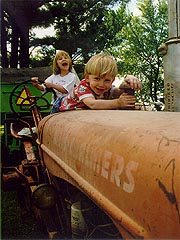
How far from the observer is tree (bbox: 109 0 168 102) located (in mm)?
17016

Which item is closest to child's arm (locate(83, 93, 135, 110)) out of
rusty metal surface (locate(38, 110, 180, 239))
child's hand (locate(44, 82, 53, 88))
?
rusty metal surface (locate(38, 110, 180, 239))

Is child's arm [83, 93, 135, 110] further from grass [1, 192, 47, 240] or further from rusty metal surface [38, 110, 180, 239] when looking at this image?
grass [1, 192, 47, 240]

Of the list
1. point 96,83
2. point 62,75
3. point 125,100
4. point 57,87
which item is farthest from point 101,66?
point 62,75

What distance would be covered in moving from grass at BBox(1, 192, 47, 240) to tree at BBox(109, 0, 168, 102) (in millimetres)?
13708

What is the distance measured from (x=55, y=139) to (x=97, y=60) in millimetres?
446

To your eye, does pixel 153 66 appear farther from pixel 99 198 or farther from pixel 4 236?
pixel 99 198

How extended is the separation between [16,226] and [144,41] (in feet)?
51.3

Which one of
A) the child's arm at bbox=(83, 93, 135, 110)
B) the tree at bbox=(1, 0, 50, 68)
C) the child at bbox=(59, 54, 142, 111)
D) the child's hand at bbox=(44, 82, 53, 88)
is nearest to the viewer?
the child's arm at bbox=(83, 93, 135, 110)

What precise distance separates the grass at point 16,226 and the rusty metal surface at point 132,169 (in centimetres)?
154

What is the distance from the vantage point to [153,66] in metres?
16.9

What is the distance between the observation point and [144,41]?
17750 millimetres

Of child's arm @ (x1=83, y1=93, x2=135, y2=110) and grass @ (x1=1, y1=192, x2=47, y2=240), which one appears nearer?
child's arm @ (x1=83, y1=93, x2=135, y2=110)

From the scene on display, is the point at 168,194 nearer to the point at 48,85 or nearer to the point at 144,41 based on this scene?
the point at 48,85

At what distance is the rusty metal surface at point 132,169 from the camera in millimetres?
697
